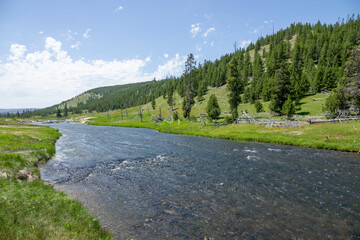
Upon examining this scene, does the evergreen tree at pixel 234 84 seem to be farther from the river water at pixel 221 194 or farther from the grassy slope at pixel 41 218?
the grassy slope at pixel 41 218

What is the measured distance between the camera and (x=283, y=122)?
44.3 metres

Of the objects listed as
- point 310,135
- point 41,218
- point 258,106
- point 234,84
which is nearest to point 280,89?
point 258,106

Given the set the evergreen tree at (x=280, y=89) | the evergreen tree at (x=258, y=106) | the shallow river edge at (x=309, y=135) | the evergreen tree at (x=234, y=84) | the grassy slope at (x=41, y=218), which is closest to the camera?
the grassy slope at (x=41, y=218)

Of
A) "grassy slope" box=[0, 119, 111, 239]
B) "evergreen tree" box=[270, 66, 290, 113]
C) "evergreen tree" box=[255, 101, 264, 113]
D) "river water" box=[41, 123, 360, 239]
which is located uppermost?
"evergreen tree" box=[270, 66, 290, 113]

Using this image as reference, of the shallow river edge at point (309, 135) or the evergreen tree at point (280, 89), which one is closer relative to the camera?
the shallow river edge at point (309, 135)

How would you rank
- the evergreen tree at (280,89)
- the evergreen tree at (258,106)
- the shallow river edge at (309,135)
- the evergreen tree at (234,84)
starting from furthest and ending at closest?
1. the evergreen tree at (258,106)
2. the evergreen tree at (280,89)
3. the evergreen tree at (234,84)
4. the shallow river edge at (309,135)

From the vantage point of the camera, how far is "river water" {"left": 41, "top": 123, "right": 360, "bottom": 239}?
1066 centimetres

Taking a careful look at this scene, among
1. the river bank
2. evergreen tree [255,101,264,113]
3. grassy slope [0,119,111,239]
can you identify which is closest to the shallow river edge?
the river bank

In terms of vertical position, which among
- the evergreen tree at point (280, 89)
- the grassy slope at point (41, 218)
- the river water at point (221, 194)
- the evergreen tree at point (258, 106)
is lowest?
the river water at point (221, 194)

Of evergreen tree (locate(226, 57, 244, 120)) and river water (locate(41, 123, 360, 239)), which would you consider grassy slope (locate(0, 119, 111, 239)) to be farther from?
evergreen tree (locate(226, 57, 244, 120))

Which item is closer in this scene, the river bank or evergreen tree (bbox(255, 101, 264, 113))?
the river bank

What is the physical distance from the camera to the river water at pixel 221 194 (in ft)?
35.0

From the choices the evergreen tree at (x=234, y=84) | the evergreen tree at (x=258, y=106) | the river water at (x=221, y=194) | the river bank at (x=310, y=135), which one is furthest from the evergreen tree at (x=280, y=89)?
the river water at (x=221, y=194)

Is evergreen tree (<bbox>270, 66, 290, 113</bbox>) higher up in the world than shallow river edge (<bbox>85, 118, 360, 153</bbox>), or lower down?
higher up
